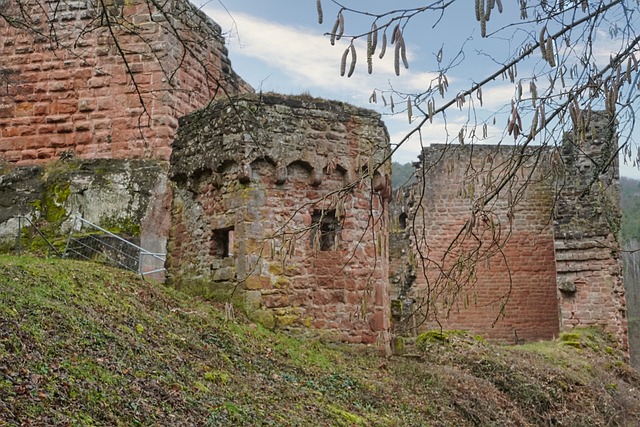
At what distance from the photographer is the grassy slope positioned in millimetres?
4973

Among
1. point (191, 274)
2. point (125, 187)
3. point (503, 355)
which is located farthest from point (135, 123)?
point (503, 355)

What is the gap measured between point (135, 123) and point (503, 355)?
7295mm

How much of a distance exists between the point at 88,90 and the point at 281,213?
5.42 metres

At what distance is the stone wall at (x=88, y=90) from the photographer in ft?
40.0

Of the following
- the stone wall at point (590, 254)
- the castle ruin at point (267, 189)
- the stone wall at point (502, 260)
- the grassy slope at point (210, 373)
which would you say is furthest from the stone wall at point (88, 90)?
the stone wall at point (590, 254)

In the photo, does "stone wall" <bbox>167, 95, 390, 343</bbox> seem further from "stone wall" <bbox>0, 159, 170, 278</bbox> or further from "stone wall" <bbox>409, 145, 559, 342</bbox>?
"stone wall" <bbox>409, 145, 559, 342</bbox>

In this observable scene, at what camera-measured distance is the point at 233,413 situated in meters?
5.68

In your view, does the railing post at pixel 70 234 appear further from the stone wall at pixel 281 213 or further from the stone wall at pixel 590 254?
the stone wall at pixel 590 254

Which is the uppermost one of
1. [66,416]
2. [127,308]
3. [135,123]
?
[135,123]

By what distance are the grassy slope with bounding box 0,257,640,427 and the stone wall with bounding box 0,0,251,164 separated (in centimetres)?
436

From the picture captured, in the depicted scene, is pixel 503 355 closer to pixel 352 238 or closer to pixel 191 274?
pixel 352 238

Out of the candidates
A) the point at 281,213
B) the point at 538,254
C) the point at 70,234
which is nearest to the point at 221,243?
the point at 281,213

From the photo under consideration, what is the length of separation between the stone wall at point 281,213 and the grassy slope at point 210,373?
1.52ft

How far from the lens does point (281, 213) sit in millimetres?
9125
